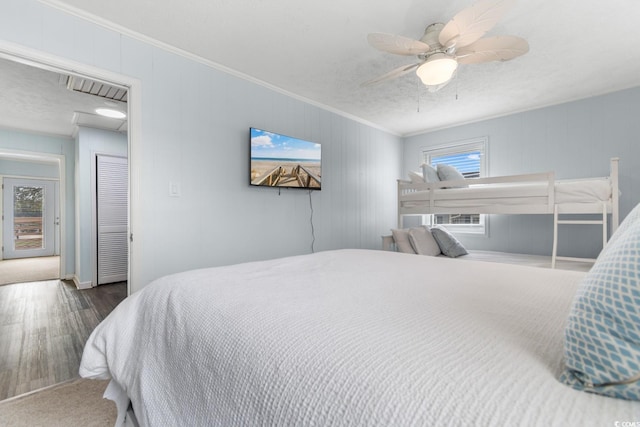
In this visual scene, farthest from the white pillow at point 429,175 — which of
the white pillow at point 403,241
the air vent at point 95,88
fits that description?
the air vent at point 95,88

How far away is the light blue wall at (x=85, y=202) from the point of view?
405cm

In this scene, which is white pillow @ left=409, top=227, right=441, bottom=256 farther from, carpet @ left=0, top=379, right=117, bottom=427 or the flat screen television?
carpet @ left=0, top=379, right=117, bottom=427

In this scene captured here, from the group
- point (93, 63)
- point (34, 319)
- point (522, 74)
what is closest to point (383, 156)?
point (522, 74)

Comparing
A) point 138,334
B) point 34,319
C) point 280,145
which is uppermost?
point 280,145

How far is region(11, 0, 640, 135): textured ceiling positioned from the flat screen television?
0.61 m

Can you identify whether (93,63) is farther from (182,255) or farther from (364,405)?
(364,405)

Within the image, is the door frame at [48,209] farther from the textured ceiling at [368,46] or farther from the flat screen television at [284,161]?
the textured ceiling at [368,46]

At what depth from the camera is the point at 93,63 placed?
1.95 m

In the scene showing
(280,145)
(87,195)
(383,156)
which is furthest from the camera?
(383,156)

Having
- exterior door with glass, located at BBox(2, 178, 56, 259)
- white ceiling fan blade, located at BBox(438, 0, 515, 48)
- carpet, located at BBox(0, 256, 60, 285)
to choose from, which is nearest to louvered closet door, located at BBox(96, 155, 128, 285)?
carpet, located at BBox(0, 256, 60, 285)

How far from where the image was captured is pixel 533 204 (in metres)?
2.80

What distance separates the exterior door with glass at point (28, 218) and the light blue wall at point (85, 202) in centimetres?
395

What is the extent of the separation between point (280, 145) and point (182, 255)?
1.45 m

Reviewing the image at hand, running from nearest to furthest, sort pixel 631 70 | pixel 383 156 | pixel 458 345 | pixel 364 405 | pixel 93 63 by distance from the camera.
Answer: pixel 364 405 < pixel 458 345 < pixel 93 63 < pixel 631 70 < pixel 383 156
